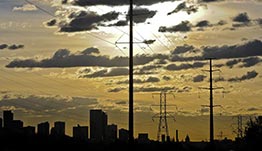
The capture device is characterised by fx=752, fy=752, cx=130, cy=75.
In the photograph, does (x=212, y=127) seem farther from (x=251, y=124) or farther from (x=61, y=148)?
(x=251, y=124)

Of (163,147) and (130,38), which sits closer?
(130,38)

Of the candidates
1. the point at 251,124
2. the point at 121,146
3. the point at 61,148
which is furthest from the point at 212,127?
the point at 251,124

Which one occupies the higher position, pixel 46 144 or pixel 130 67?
pixel 130 67

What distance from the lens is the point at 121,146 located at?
279 ft

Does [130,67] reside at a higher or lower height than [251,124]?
higher

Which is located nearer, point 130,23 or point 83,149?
point 130,23

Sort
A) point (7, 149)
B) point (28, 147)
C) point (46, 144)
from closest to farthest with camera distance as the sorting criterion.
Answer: point (7, 149)
point (28, 147)
point (46, 144)

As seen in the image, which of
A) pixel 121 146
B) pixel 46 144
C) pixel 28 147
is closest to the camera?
pixel 28 147

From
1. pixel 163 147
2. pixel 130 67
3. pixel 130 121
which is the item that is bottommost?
pixel 163 147

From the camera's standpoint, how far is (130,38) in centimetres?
5356

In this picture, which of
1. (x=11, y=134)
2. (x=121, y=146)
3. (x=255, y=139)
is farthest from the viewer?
(x=255, y=139)

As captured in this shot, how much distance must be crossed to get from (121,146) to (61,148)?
48.0 feet

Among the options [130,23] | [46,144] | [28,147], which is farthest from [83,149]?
[130,23]

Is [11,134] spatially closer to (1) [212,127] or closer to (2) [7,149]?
(2) [7,149]
